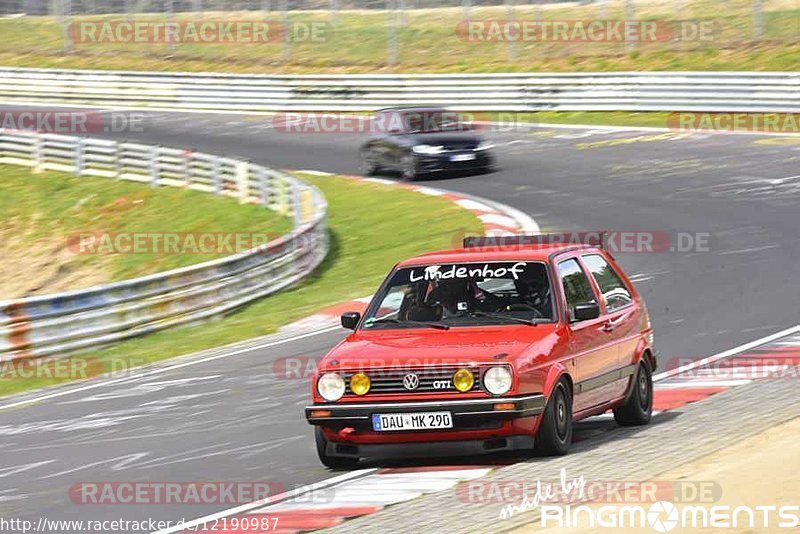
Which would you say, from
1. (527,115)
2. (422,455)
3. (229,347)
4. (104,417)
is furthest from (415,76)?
(422,455)

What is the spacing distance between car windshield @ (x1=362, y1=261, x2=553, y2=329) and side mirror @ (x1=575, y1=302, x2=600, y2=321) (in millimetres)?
197

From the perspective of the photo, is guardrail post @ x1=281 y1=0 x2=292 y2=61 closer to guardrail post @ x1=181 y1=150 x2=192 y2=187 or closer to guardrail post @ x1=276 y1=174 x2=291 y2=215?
guardrail post @ x1=181 y1=150 x2=192 y2=187

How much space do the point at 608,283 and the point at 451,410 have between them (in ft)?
7.40

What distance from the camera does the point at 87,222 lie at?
3045 centimetres

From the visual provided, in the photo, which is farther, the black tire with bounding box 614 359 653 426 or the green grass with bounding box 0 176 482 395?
the green grass with bounding box 0 176 482 395

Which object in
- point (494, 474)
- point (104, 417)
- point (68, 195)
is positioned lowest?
point (68, 195)

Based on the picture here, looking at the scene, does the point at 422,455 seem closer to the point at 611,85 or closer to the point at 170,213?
the point at 170,213

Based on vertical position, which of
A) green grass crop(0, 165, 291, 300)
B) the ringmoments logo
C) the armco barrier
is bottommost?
green grass crop(0, 165, 291, 300)

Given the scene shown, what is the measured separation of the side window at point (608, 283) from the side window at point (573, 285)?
0.67ft

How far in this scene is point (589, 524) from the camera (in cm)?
743

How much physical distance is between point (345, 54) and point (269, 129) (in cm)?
651

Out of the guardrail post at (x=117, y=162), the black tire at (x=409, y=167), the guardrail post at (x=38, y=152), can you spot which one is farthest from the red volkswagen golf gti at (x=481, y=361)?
the guardrail post at (x=38, y=152)

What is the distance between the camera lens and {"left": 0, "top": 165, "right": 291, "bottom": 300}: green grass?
25.9 m

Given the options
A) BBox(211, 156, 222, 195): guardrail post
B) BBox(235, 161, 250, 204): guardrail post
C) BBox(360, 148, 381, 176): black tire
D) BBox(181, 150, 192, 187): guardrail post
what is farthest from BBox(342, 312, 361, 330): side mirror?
BBox(181, 150, 192, 187): guardrail post
